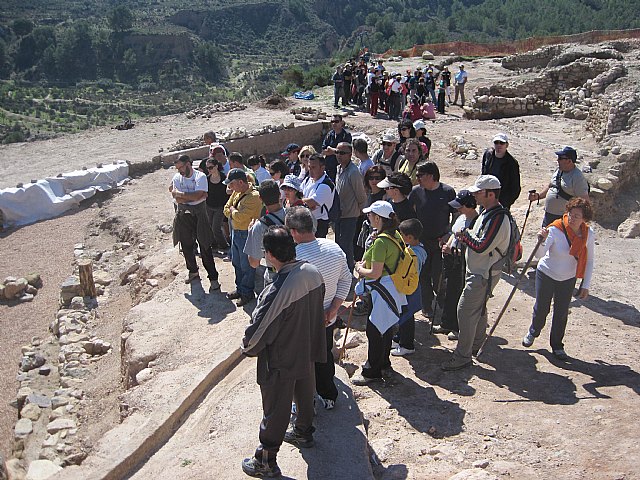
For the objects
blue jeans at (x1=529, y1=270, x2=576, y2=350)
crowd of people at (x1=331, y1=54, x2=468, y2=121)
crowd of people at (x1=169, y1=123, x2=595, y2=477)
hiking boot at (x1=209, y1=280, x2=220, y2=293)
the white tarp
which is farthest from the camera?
crowd of people at (x1=331, y1=54, x2=468, y2=121)

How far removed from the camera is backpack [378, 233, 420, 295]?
5.32 metres

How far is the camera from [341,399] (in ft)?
16.5

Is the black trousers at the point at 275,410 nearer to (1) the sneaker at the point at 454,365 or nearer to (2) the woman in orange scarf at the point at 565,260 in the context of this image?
(1) the sneaker at the point at 454,365

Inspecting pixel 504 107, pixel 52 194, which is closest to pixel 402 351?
pixel 52 194

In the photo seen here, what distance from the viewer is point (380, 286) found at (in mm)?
5383

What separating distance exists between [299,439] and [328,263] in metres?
1.26

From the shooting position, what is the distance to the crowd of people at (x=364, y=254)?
4.01 m

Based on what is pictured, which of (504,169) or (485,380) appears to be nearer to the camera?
(485,380)

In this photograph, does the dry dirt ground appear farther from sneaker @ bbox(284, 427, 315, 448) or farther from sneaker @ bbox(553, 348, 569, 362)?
sneaker @ bbox(284, 427, 315, 448)

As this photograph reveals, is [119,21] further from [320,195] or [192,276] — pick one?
[320,195]

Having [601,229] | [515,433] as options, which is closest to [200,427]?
[515,433]

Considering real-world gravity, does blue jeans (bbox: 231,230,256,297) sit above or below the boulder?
above

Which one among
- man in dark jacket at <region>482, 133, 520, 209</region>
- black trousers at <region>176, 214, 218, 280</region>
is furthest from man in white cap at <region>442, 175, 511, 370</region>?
black trousers at <region>176, 214, 218, 280</region>

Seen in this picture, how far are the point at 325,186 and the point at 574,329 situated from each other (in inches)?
123
